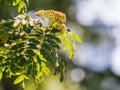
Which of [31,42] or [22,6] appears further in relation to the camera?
[22,6]

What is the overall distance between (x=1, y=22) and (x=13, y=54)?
0.19m

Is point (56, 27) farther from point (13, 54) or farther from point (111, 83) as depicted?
point (111, 83)

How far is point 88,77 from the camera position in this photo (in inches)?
614

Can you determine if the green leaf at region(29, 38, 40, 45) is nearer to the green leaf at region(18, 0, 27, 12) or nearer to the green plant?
the green plant

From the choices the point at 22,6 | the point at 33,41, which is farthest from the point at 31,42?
the point at 22,6

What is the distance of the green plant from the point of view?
9.20 ft

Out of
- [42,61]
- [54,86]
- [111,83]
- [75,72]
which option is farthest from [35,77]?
[111,83]

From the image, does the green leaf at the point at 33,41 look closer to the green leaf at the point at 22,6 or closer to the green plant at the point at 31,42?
the green plant at the point at 31,42

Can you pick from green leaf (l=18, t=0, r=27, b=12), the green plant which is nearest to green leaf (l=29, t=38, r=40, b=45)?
the green plant

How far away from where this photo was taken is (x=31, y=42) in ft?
9.19

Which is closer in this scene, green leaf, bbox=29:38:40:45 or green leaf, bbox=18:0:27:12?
green leaf, bbox=29:38:40:45

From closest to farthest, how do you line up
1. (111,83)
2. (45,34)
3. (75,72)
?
1. (45,34)
2. (75,72)
3. (111,83)

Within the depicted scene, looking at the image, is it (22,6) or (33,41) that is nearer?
(33,41)

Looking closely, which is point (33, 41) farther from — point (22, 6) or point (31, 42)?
point (22, 6)
